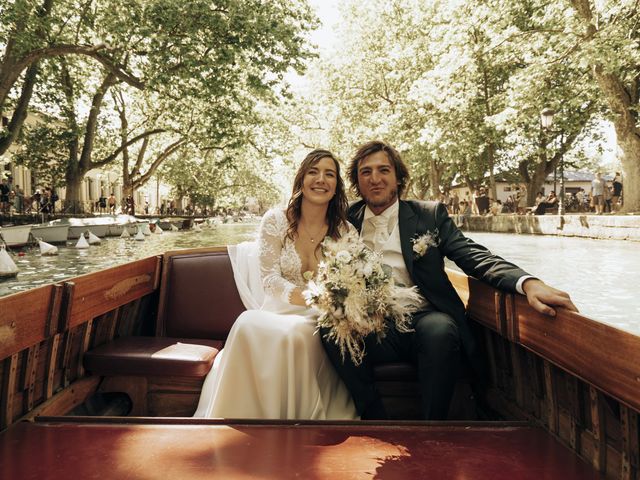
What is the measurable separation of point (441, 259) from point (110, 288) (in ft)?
6.92

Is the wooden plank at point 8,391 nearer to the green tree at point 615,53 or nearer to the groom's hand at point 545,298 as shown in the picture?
the groom's hand at point 545,298

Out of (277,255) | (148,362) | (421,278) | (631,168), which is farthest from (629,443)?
(631,168)

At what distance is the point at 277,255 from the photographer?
338cm

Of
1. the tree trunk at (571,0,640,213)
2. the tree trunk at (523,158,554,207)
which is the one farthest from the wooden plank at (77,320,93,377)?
the tree trunk at (523,158,554,207)

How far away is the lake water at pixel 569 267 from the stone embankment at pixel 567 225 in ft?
1.35

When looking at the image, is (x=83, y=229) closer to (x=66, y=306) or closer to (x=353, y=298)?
(x=66, y=306)

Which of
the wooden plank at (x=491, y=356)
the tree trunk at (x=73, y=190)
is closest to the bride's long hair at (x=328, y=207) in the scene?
the wooden plank at (x=491, y=356)

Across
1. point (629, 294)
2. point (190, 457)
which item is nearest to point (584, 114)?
point (629, 294)

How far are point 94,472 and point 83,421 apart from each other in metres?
0.51

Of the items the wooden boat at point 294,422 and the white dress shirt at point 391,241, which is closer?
the wooden boat at point 294,422

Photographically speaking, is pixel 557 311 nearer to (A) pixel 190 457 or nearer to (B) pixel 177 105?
(A) pixel 190 457

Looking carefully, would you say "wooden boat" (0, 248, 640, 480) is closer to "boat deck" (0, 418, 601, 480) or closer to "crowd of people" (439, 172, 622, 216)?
"boat deck" (0, 418, 601, 480)

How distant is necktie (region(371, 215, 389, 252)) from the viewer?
3.40m

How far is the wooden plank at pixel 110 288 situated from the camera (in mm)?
2725
